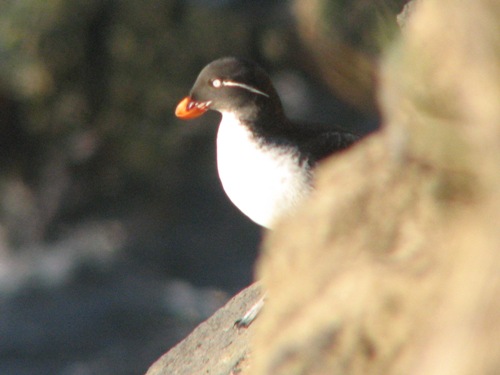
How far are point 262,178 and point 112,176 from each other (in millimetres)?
8424

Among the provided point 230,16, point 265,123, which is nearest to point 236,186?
point 265,123

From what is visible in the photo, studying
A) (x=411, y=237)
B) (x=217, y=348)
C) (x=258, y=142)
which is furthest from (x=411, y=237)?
(x=258, y=142)

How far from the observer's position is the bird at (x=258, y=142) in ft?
19.3

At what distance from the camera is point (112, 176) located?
46.5 ft

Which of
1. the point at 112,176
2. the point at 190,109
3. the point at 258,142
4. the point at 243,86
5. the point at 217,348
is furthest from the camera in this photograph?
the point at 112,176

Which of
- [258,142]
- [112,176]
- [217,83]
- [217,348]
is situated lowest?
[217,348]

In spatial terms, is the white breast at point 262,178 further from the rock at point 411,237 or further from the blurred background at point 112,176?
the blurred background at point 112,176

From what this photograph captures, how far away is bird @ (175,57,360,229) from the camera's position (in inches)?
232

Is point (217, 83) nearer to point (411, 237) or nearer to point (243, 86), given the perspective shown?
point (243, 86)

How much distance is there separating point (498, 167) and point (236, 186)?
11.0ft

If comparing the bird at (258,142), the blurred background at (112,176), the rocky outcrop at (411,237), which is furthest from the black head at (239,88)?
the blurred background at (112,176)

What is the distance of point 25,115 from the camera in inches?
549

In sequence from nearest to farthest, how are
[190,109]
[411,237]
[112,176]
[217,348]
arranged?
1. [411,237]
2. [217,348]
3. [190,109]
4. [112,176]

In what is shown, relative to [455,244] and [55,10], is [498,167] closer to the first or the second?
[455,244]
